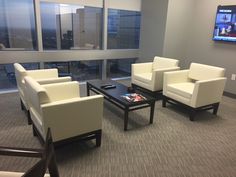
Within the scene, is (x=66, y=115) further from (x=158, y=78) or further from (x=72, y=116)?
(x=158, y=78)

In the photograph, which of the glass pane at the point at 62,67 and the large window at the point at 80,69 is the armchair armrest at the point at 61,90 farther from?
the glass pane at the point at 62,67

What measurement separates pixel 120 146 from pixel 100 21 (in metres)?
3.65

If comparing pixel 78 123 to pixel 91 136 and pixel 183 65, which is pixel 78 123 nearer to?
pixel 91 136

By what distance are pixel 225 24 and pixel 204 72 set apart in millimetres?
1396

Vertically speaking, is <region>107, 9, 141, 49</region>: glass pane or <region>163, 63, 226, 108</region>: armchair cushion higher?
<region>107, 9, 141, 49</region>: glass pane

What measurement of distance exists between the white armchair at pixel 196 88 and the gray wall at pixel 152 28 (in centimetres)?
140

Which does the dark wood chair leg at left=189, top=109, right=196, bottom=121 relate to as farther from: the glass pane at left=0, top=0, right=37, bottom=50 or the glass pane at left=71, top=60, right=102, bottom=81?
the glass pane at left=0, top=0, right=37, bottom=50

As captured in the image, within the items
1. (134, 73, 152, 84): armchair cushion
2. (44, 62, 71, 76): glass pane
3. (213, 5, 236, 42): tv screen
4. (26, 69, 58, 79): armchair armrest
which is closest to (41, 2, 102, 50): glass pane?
(44, 62, 71, 76): glass pane

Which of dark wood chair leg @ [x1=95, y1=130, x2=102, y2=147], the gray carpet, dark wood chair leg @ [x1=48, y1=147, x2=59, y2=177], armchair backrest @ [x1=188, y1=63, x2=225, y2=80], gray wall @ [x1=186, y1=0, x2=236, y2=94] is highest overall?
gray wall @ [x1=186, y1=0, x2=236, y2=94]

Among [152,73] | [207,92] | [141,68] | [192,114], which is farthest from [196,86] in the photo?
[141,68]

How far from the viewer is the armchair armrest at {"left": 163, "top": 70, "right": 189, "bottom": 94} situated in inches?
144

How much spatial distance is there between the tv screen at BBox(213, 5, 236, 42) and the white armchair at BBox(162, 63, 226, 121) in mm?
1135

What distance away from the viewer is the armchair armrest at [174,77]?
3.66 m

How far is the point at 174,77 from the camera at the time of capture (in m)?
3.74
